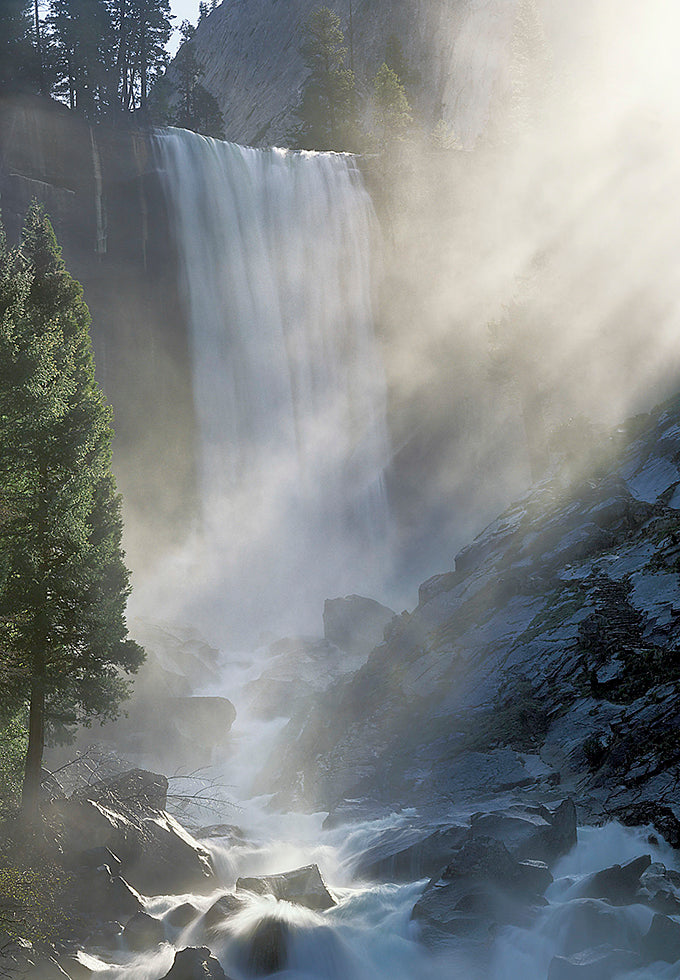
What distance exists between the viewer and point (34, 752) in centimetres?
1673

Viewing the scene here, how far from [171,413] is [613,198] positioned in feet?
86.9

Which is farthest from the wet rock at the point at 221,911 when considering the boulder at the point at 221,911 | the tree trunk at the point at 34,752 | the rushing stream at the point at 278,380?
the rushing stream at the point at 278,380

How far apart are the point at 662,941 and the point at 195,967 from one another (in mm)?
7076

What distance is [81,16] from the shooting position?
46.8 metres

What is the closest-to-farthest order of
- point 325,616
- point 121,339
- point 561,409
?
point 561,409, point 325,616, point 121,339

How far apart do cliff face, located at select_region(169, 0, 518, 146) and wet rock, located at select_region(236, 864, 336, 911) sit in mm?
69912

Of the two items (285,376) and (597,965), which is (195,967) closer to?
(597,965)

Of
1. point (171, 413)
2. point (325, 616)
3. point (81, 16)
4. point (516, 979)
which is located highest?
point (81, 16)

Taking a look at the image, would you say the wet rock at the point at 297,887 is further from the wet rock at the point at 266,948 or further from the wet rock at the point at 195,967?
the wet rock at the point at 195,967

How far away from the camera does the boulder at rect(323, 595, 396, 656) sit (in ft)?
129

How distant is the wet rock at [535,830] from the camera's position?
51.0 ft

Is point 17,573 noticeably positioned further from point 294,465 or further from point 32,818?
point 294,465

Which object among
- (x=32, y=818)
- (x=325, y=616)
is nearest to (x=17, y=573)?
(x=32, y=818)

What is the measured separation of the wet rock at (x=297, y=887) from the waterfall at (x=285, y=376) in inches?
1234
